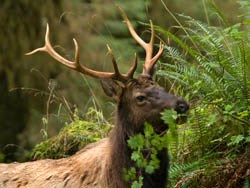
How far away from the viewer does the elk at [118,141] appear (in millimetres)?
8516

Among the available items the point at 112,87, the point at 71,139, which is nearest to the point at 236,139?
the point at 112,87

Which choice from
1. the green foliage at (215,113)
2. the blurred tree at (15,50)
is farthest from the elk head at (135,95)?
the blurred tree at (15,50)

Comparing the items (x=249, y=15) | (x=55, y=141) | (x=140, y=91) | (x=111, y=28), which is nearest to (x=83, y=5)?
(x=111, y=28)

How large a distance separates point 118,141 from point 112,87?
537mm

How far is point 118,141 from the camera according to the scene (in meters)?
8.74

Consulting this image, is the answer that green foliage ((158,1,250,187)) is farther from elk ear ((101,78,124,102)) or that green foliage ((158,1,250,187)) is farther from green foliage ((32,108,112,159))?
green foliage ((32,108,112,159))

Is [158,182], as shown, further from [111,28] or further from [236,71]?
[111,28]

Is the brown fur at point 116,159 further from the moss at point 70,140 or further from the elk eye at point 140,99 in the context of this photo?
the moss at point 70,140

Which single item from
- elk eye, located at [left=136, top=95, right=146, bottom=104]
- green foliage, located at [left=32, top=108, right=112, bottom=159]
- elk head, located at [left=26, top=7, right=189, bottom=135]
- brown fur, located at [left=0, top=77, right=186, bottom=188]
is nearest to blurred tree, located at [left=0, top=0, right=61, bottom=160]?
green foliage, located at [left=32, top=108, right=112, bottom=159]

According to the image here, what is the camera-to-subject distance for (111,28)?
15.6 metres

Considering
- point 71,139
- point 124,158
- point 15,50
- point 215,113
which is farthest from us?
point 15,50

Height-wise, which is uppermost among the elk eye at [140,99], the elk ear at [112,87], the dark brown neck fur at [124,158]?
the elk ear at [112,87]

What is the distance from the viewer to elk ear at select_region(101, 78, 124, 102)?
28.4 feet

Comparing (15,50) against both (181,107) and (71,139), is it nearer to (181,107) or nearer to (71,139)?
(71,139)
